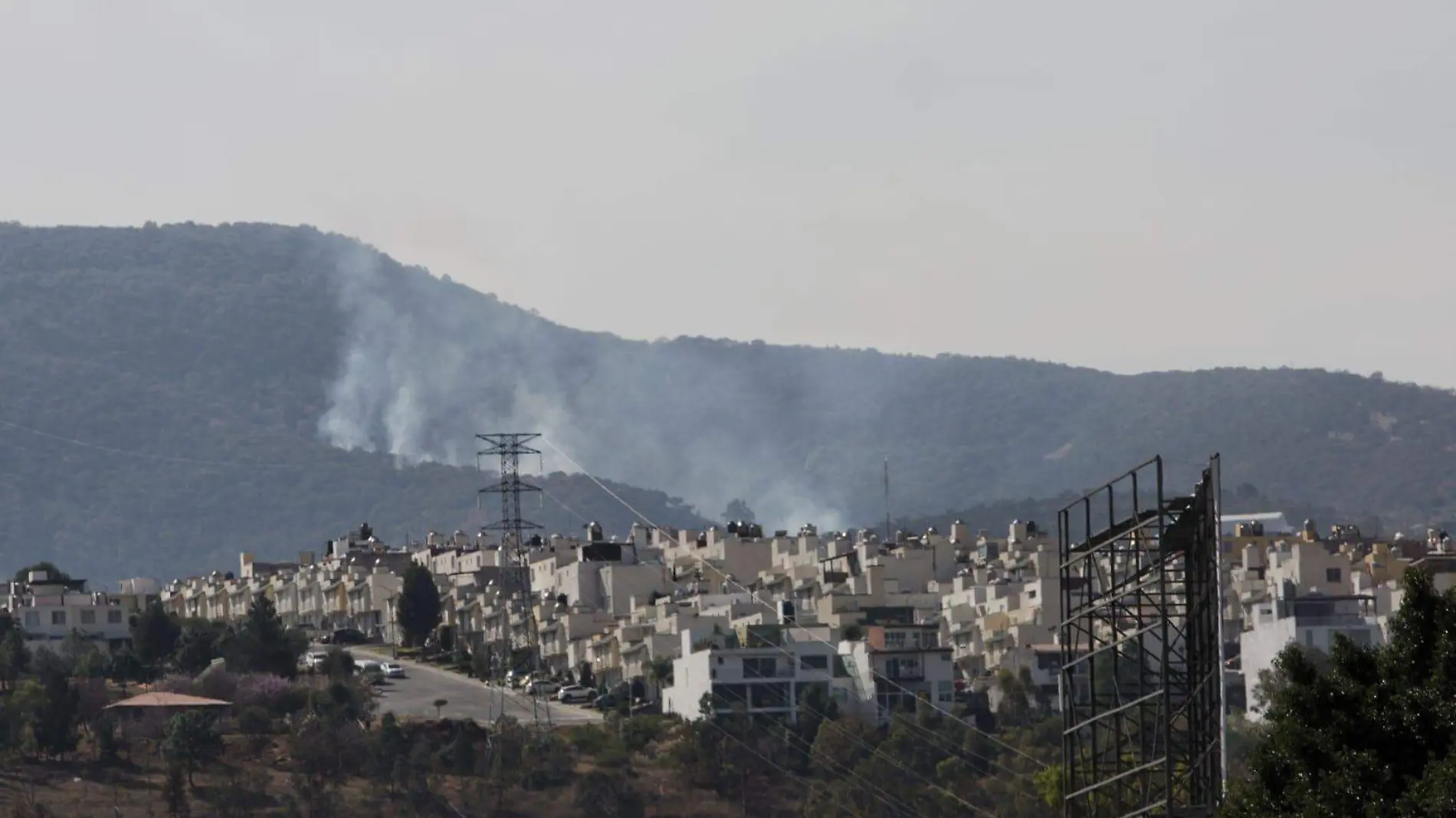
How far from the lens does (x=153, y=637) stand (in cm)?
11369

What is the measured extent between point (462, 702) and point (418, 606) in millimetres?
20111

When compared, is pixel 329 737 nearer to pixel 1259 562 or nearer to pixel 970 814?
pixel 970 814

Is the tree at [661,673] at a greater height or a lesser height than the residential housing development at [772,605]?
lesser

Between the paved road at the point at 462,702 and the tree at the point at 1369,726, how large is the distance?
6437cm

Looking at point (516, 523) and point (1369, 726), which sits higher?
point (516, 523)

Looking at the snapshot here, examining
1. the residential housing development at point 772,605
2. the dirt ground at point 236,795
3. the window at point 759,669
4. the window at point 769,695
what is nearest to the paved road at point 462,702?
the residential housing development at point 772,605

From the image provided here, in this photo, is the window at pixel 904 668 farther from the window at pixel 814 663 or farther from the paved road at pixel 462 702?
Answer: the paved road at pixel 462 702

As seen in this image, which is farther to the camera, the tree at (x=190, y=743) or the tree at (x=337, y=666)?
the tree at (x=337, y=666)

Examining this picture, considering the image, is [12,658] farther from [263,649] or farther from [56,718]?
[56,718]

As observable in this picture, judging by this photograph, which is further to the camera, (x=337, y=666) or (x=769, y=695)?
(x=337, y=666)

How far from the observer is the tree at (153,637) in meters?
113

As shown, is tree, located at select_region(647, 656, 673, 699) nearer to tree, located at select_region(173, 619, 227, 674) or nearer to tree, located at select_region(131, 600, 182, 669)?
tree, located at select_region(173, 619, 227, 674)

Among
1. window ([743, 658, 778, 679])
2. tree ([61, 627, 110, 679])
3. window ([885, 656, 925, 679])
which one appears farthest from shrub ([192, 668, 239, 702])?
window ([885, 656, 925, 679])

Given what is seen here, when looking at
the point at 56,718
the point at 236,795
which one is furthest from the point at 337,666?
the point at 236,795
